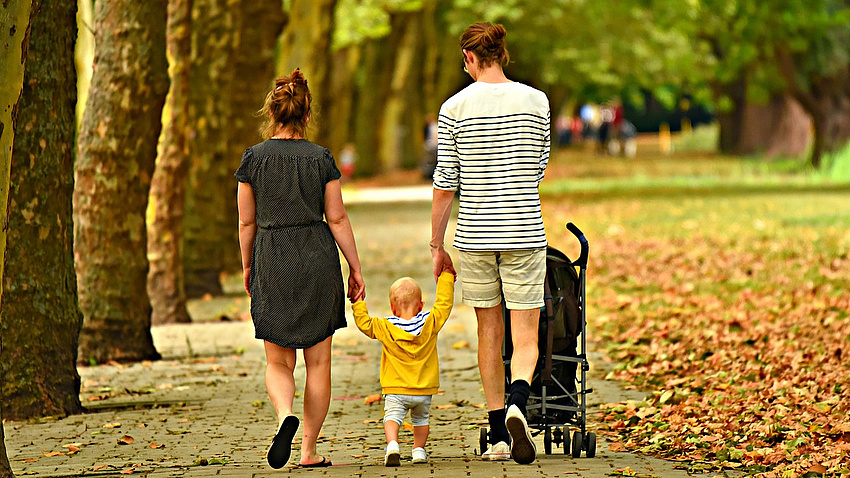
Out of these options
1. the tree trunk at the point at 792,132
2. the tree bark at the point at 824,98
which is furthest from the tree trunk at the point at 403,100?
the tree trunk at the point at 792,132

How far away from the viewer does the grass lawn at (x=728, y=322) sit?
7639 millimetres

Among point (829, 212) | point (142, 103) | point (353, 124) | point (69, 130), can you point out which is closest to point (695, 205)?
point (829, 212)

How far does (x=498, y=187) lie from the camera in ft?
22.9

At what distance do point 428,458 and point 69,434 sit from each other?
234 centimetres

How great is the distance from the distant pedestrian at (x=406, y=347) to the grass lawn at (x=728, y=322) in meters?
1.23

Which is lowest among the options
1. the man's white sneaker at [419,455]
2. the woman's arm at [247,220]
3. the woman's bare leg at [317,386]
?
the man's white sneaker at [419,455]

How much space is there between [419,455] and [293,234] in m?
1.21

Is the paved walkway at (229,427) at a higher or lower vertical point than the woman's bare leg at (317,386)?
lower

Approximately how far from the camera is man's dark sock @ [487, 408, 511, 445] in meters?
7.19

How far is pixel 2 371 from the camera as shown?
9.13 m

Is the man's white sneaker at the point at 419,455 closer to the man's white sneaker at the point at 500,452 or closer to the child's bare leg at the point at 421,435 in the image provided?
the child's bare leg at the point at 421,435

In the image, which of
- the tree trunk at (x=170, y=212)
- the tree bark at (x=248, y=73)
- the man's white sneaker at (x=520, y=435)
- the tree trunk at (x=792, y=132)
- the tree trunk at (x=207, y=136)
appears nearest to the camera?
the man's white sneaker at (x=520, y=435)

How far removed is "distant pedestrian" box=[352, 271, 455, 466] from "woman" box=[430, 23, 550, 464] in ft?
0.61

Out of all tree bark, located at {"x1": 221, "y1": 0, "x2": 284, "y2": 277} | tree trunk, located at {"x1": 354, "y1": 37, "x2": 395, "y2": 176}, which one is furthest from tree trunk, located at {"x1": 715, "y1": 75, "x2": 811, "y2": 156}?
tree bark, located at {"x1": 221, "y1": 0, "x2": 284, "y2": 277}
